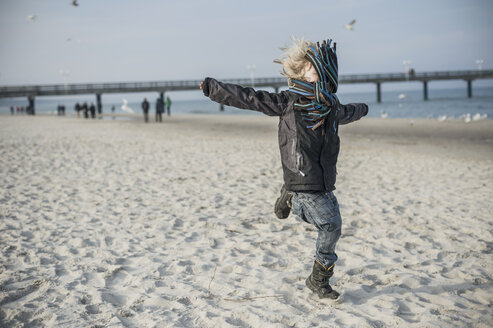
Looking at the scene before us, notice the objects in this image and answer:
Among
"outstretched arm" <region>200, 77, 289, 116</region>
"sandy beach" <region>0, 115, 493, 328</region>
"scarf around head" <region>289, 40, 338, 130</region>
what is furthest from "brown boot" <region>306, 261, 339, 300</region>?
"outstretched arm" <region>200, 77, 289, 116</region>

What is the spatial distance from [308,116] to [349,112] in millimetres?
415

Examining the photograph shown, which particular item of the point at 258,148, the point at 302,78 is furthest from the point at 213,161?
the point at 302,78

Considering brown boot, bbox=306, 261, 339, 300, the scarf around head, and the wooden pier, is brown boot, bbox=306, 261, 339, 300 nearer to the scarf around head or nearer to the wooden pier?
the scarf around head

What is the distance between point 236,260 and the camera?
3912mm

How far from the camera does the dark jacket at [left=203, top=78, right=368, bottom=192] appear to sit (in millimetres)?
2721

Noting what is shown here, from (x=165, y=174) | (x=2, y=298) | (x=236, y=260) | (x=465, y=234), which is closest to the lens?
(x=2, y=298)

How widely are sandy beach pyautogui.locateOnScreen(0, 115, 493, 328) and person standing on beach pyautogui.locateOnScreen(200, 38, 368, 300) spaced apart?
759 mm

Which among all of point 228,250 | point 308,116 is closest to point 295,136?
point 308,116

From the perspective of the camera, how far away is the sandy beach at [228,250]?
2953mm

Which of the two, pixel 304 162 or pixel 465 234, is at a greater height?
pixel 304 162

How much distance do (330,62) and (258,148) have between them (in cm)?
1013

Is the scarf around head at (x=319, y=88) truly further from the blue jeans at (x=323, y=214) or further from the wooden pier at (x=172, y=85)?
the wooden pier at (x=172, y=85)

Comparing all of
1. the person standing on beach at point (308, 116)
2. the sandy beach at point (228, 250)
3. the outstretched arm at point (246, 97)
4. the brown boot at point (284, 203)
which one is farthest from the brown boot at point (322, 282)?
the outstretched arm at point (246, 97)

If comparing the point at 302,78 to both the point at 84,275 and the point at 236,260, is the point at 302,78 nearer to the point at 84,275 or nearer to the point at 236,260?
the point at 236,260
